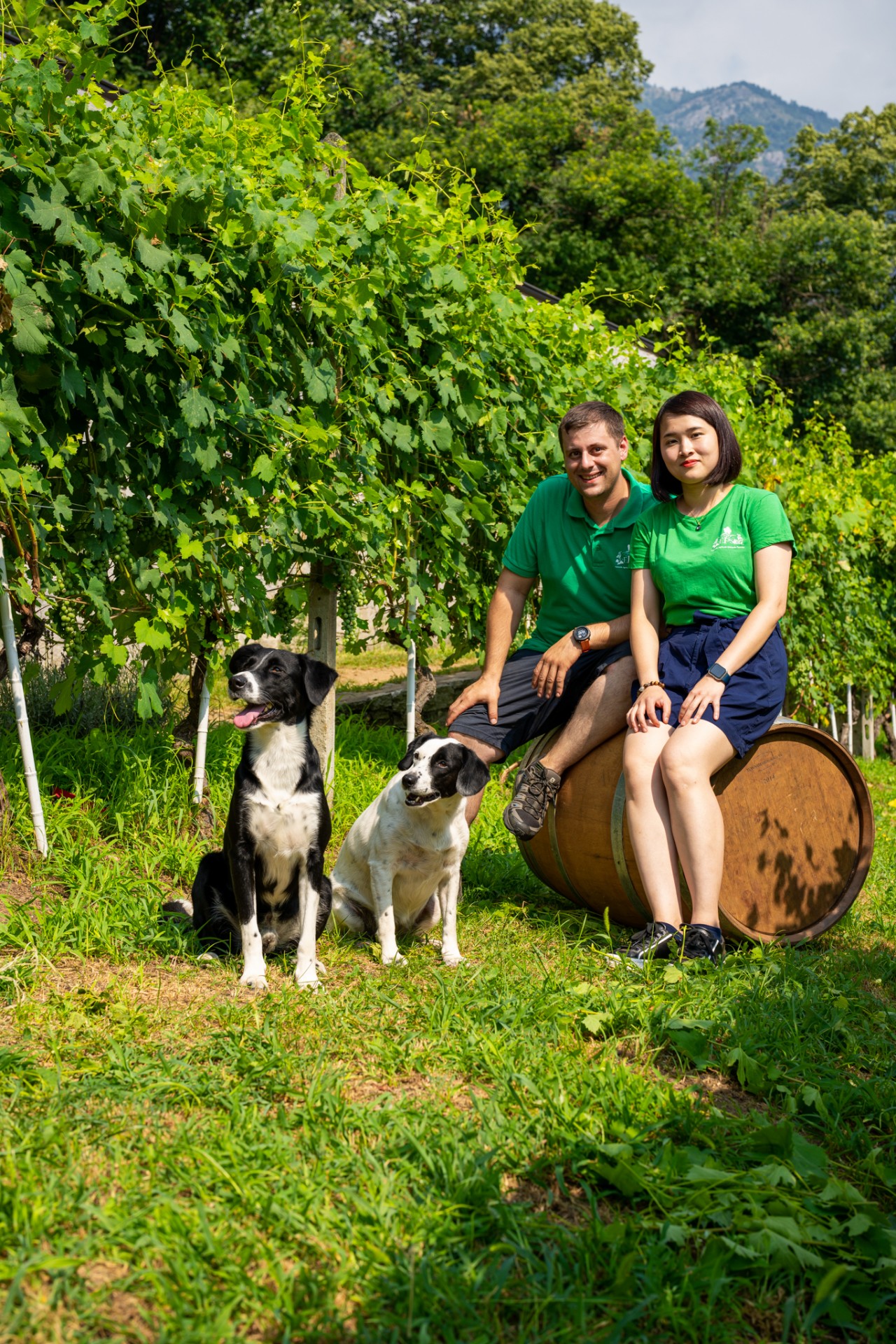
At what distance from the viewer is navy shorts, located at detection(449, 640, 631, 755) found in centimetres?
423

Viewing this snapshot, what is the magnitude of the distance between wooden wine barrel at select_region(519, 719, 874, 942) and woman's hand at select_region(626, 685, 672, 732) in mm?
235

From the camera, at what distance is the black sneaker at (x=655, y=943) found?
3617 millimetres

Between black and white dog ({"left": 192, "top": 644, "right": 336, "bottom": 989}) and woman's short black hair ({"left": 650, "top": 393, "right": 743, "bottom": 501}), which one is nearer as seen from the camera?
black and white dog ({"left": 192, "top": 644, "right": 336, "bottom": 989})

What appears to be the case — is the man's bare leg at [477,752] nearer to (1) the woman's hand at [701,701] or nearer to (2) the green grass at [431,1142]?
(2) the green grass at [431,1142]

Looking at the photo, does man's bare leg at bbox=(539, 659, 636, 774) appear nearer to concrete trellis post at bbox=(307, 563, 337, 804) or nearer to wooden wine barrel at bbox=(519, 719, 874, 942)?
wooden wine barrel at bbox=(519, 719, 874, 942)

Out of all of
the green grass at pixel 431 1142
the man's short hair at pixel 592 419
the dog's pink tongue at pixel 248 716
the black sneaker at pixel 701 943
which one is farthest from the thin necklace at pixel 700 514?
the dog's pink tongue at pixel 248 716

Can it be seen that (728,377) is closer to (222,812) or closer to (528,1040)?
(222,812)

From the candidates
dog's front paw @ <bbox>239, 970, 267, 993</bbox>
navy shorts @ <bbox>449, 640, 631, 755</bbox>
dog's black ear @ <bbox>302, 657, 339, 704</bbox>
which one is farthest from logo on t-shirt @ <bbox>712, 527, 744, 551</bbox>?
dog's front paw @ <bbox>239, 970, 267, 993</bbox>

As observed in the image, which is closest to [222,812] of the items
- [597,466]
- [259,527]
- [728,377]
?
[259,527]

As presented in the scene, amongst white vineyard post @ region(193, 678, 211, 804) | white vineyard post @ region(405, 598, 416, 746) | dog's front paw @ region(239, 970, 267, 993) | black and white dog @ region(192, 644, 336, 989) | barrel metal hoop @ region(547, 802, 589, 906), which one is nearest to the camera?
dog's front paw @ region(239, 970, 267, 993)

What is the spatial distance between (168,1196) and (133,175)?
3116 mm

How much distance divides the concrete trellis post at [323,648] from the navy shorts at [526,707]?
111 centimetres

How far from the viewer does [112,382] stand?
3809 millimetres

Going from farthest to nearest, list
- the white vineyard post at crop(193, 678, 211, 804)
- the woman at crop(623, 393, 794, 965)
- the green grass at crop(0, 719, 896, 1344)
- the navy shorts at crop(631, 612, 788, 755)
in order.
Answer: the white vineyard post at crop(193, 678, 211, 804)
the navy shorts at crop(631, 612, 788, 755)
the woman at crop(623, 393, 794, 965)
the green grass at crop(0, 719, 896, 1344)
